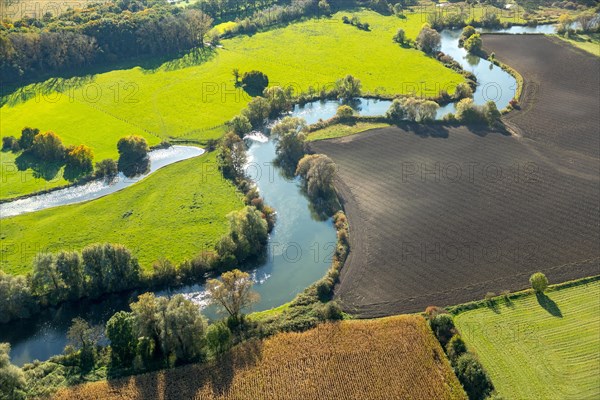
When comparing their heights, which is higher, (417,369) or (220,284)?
(220,284)

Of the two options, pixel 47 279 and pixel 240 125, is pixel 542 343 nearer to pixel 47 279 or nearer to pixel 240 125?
pixel 47 279

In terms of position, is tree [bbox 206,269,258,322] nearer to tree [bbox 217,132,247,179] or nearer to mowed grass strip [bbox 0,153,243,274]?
mowed grass strip [bbox 0,153,243,274]

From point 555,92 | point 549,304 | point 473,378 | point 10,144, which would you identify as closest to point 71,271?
point 473,378

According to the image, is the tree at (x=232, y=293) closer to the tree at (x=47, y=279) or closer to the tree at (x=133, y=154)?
the tree at (x=47, y=279)

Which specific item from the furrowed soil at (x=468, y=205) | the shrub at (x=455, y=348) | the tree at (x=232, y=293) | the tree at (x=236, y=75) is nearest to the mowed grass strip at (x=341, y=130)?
the furrowed soil at (x=468, y=205)

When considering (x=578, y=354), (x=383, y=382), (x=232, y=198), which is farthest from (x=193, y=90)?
(x=578, y=354)

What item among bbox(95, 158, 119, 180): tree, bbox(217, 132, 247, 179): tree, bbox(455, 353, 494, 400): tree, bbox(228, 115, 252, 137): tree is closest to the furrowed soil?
bbox(455, 353, 494, 400): tree

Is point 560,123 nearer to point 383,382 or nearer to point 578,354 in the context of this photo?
point 578,354
